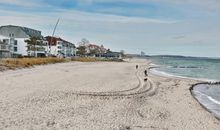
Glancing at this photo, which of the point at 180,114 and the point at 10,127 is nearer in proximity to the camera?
the point at 10,127

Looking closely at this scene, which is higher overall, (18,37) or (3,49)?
(18,37)

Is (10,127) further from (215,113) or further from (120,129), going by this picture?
(215,113)

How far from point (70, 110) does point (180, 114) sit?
4.94m

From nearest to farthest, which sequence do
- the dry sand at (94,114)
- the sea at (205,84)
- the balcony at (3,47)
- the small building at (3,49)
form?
the dry sand at (94,114) → the sea at (205,84) → the small building at (3,49) → the balcony at (3,47)

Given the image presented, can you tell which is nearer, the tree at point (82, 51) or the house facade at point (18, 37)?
the house facade at point (18, 37)

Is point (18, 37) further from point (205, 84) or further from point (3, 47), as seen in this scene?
point (205, 84)

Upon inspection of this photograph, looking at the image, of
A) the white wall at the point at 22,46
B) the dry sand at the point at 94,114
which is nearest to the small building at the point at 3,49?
the white wall at the point at 22,46

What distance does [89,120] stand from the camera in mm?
12008

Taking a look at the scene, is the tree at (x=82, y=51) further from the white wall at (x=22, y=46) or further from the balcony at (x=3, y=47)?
the balcony at (x=3, y=47)

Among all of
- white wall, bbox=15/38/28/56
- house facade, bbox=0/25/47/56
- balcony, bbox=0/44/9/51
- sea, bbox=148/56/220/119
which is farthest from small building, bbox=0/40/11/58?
sea, bbox=148/56/220/119

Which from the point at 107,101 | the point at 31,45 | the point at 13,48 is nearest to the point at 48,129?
the point at 107,101

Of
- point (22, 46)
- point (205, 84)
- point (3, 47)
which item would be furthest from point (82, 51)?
point (205, 84)

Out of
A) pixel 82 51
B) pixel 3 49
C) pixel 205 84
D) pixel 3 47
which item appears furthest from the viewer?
pixel 82 51

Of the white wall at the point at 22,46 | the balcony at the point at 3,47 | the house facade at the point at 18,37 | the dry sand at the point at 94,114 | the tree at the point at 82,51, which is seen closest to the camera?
the dry sand at the point at 94,114
